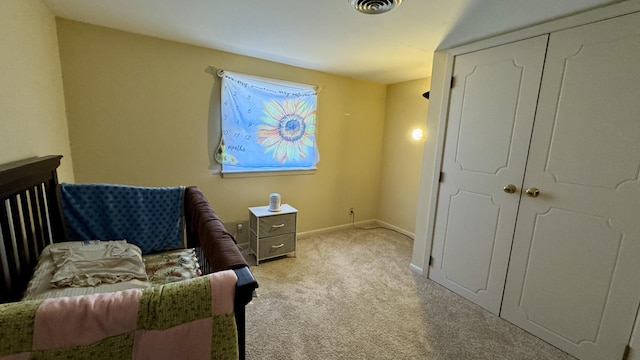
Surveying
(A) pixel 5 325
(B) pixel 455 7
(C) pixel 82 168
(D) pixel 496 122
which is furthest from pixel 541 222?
(C) pixel 82 168

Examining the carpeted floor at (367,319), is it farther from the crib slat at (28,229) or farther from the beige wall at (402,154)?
the crib slat at (28,229)

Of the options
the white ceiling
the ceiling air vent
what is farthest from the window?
the ceiling air vent

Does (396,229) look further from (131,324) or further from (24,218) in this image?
(24,218)

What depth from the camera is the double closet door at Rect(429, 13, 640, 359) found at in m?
1.34

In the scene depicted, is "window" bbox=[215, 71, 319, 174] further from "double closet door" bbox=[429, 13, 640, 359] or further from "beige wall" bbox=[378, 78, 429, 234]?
"double closet door" bbox=[429, 13, 640, 359]

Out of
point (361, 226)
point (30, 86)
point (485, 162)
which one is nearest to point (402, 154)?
point (361, 226)

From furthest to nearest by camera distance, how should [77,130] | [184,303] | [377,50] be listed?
[377,50] → [77,130] → [184,303]

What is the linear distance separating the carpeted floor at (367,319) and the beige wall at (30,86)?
161 centimetres

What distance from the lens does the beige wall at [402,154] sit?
10.5ft

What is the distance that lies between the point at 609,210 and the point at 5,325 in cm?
244

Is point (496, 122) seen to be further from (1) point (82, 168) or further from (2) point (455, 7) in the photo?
(1) point (82, 168)

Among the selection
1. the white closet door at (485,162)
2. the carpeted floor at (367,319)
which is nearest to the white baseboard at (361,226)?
the carpeted floor at (367,319)

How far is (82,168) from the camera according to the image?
2023mm

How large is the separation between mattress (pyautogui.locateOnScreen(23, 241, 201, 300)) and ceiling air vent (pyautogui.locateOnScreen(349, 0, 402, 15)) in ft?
5.90
